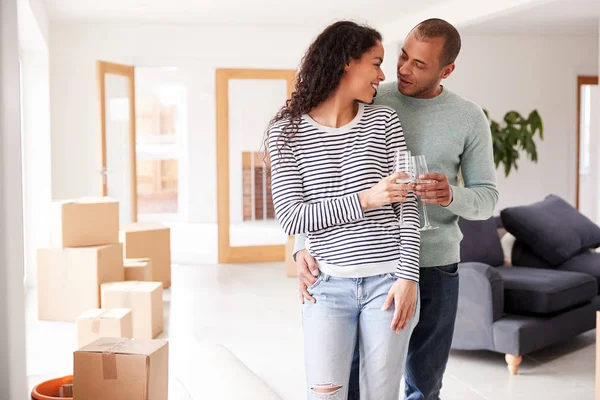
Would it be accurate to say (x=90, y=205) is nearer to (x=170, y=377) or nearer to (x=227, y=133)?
(x=170, y=377)

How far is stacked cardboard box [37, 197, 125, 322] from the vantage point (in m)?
5.02

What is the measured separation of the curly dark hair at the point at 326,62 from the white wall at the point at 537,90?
6.80 m

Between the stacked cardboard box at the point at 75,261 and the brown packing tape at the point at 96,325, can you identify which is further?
Result: the stacked cardboard box at the point at 75,261

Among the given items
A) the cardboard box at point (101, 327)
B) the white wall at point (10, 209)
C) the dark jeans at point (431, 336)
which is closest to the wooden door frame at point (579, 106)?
the cardboard box at point (101, 327)

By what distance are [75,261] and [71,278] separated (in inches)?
4.9

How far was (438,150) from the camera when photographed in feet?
6.74

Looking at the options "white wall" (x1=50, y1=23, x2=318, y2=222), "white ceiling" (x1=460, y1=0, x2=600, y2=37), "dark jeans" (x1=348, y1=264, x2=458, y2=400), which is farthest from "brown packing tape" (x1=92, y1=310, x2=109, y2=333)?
"white ceiling" (x1=460, y1=0, x2=600, y2=37)

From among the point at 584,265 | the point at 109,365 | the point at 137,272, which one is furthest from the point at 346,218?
the point at 137,272

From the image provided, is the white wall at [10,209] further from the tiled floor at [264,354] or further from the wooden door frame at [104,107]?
the wooden door frame at [104,107]

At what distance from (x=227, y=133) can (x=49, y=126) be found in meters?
1.83

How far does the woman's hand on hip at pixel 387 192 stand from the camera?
173 cm

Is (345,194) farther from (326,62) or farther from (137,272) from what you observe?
(137,272)

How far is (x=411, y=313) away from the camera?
183 centimetres

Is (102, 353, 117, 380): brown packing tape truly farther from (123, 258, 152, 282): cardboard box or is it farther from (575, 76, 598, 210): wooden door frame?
(575, 76, 598, 210): wooden door frame
